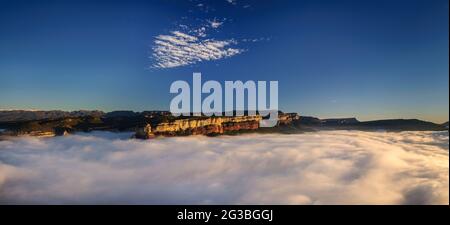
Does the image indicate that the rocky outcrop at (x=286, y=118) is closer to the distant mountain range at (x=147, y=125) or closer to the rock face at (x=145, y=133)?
the distant mountain range at (x=147, y=125)

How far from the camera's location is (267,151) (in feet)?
120

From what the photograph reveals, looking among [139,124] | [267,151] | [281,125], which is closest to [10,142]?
[139,124]

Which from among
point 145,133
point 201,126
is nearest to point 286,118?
point 201,126

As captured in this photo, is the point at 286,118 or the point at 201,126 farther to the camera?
the point at 286,118

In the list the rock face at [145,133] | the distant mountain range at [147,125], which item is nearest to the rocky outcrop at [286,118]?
the distant mountain range at [147,125]

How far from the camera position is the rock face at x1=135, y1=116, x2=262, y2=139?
3906 cm

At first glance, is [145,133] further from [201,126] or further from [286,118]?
[286,118]

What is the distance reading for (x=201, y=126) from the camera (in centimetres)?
4459

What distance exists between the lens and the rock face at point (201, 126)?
128 feet

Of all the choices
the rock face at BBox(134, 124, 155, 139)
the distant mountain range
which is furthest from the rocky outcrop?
the rock face at BBox(134, 124, 155, 139)

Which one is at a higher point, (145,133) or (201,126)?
(201,126)

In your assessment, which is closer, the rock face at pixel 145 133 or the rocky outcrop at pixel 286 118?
the rock face at pixel 145 133
